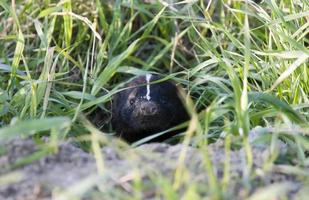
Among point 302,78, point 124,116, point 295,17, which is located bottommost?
point 124,116

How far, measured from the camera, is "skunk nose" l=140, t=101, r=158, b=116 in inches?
165

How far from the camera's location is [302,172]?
8.38ft

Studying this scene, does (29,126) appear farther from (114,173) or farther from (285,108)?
(285,108)

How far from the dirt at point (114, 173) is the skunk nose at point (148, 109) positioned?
1304mm

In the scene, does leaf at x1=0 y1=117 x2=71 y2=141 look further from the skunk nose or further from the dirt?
the skunk nose

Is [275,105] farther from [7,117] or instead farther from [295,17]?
[7,117]

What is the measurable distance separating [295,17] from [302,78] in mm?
290

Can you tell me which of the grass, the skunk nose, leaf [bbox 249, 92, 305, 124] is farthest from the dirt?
the skunk nose

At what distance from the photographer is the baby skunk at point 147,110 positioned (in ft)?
13.8

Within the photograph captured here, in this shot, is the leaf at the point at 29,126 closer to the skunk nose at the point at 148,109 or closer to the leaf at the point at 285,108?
the leaf at the point at 285,108

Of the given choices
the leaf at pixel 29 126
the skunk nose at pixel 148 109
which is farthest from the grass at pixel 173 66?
the skunk nose at pixel 148 109

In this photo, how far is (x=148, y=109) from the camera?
4203 millimetres

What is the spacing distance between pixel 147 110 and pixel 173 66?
0.85 meters

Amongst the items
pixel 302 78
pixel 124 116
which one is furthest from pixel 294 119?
pixel 124 116
